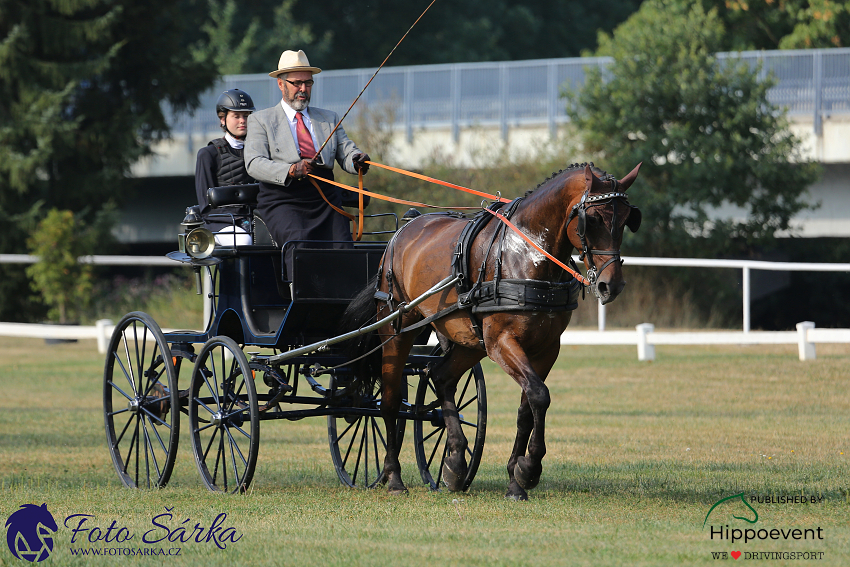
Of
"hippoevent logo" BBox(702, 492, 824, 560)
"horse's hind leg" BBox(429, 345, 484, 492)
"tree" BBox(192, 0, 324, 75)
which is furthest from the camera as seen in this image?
"tree" BBox(192, 0, 324, 75)

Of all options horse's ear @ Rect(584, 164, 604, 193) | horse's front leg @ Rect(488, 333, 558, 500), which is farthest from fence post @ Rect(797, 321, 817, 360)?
horse's ear @ Rect(584, 164, 604, 193)

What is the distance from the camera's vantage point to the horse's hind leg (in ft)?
24.4

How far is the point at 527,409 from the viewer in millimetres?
7086

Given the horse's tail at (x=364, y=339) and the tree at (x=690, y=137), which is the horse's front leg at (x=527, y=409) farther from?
the tree at (x=690, y=137)

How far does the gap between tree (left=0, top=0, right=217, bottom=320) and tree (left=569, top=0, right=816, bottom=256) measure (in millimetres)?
9775

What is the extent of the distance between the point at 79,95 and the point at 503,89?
9.41 meters

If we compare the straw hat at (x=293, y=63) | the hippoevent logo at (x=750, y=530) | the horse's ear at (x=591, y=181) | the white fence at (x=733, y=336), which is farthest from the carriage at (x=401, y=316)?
the white fence at (x=733, y=336)

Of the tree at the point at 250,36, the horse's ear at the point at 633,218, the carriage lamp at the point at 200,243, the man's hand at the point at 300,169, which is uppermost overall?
the tree at the point at 250,36

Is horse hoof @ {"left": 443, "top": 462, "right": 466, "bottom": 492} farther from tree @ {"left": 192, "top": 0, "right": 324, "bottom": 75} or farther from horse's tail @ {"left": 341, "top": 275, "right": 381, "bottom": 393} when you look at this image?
tree @ {"left": 192, "top": 0, "right": 324, "bottom": 75}

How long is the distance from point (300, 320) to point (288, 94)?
158 cm

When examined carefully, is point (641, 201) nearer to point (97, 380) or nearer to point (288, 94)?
point (97, 380)

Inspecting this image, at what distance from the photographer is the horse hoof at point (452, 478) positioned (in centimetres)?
745

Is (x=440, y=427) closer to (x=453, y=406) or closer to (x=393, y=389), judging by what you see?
(x=393, y=389)

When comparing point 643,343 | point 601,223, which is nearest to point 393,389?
point 601,223
